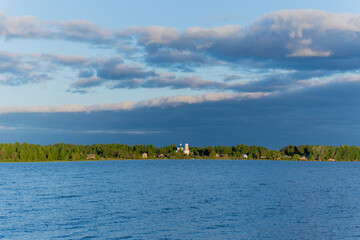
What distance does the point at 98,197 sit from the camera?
68062mm

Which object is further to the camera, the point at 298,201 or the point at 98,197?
the point at 98,197

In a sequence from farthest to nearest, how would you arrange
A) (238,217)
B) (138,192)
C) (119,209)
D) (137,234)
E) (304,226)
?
(138,192), (119,209), (238,217), (304,226), (137,234)

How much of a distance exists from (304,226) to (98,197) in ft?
130

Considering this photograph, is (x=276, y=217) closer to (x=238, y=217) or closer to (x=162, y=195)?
(x=238, y=217)

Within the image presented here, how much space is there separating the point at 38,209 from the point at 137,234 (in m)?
23.1

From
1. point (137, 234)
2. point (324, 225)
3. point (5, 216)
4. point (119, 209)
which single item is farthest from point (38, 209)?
point (324, 225)

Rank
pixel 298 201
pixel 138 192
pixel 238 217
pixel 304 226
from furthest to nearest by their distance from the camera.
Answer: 1. pixel 138 192
2. pixel 298 201
3. pixel 238 217
4. pixel 304 226

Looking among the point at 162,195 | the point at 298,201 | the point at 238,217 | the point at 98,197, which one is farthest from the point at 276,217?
the point at 98,197

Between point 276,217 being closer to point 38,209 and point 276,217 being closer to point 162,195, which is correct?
point 162,195

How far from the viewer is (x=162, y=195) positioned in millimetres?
71062

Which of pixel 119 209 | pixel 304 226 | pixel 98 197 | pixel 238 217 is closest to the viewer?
pixel 304 226

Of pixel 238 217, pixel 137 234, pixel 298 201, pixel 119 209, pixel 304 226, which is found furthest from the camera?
pixel 298 201

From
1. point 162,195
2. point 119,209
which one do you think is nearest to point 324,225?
point 119,209

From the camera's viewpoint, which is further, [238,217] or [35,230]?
[238,217]
